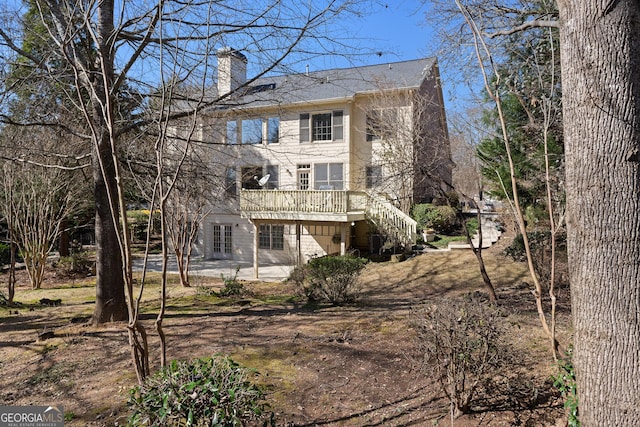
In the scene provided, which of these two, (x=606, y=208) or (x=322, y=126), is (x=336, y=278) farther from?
(x=322, y=126)

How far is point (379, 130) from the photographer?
16438 mm

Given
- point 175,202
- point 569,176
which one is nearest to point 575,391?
point 569,176

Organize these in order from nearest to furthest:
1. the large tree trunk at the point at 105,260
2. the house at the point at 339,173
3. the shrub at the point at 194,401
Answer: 1. the shrub at the point at 194,401
2. the large tree trunk at the point at 105,260
3. the house at the point at 339,173

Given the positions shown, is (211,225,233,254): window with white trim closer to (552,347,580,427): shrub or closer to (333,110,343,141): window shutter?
(333,110,343,141): window shutter

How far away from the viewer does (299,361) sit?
427cm

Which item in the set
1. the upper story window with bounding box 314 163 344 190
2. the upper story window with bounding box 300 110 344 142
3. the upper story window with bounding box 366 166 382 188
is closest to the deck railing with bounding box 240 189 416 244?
the upper story window with bounding box 366 166 382 188

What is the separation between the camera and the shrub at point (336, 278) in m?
7.37

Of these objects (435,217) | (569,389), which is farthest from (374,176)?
(569,389)

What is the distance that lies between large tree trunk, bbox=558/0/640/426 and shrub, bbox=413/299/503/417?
0.85m

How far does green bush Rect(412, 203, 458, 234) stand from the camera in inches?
667

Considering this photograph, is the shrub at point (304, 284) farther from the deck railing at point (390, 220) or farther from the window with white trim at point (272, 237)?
the window with white trim at point (272, 237)

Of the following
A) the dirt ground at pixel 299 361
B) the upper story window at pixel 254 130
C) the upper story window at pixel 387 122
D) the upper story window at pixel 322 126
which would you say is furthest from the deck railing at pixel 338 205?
the dirt ground at pixel 299 361

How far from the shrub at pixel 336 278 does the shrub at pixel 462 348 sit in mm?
4207

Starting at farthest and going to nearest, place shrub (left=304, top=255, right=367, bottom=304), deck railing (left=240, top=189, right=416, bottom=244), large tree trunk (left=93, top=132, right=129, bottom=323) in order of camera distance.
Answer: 1. deck railing (left=240, top=189, right=416, bottom=244)
2. shrub (left=304, top=255, right=367, bottom=304)
3. large tree trunk (left=93, top=132, right=129, bottom=323)
